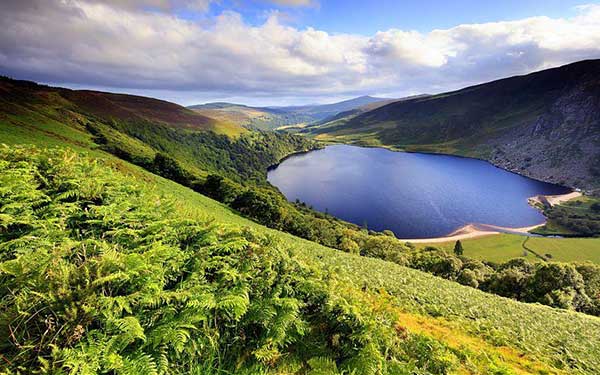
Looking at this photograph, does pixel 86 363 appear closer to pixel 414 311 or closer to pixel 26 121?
pixel 414 311

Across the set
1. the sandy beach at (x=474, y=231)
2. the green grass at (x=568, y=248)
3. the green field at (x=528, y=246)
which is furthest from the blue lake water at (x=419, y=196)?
the green grass at (x=568, y=248)

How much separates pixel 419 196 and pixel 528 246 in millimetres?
57224

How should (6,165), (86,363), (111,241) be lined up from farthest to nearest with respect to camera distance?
(6,165) → (111,241) → (86,363)

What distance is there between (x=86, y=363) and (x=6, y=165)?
849 centimetres

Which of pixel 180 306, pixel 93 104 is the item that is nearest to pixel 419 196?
pixel 180 306

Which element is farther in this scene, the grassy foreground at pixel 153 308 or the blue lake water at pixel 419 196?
the blue lake water at pixel 419 196

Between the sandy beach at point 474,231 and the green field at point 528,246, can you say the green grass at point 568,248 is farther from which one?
the sandy beach at point 474,231

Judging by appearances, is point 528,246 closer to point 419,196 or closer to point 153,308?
point 419,196

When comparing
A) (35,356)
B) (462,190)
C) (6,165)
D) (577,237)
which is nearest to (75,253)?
(35,356)

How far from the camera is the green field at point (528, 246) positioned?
83250 mm

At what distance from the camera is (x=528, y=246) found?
3533 inches

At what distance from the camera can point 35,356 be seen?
374 centimetres

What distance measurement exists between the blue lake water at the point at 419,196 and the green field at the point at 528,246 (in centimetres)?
1325

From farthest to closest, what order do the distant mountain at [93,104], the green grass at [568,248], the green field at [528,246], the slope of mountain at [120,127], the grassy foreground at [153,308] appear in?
the green field at [528,246] < the green grass at [568,248] < the distant mountain at [93,104] < the slope of mountain at [120,127] < the grassy foreground at [153,308]
